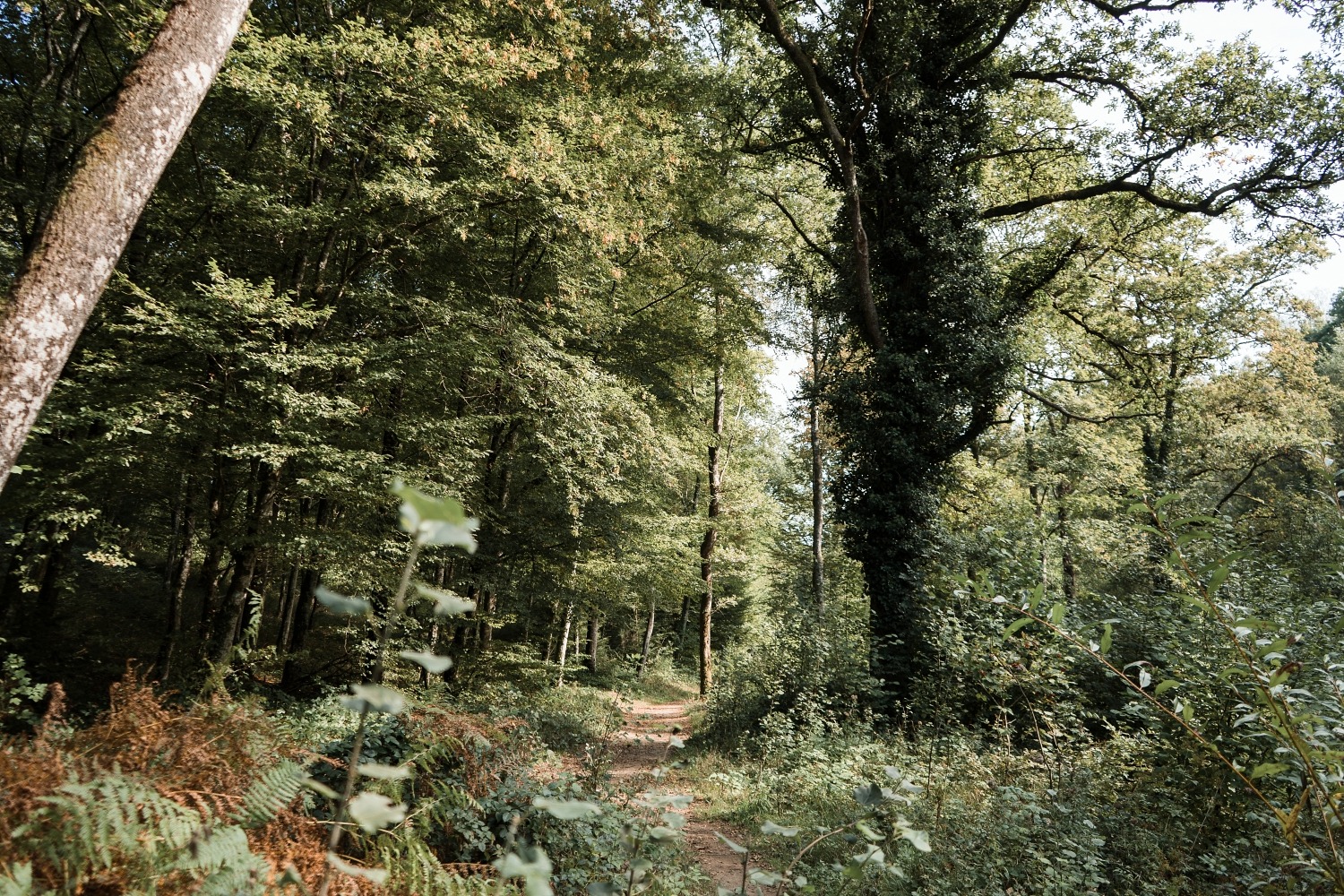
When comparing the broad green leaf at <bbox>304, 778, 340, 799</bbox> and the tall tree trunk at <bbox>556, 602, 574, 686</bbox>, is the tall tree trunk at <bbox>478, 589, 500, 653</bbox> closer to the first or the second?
the tall tree trunk at <bbox>556, 602, 574, 686</bbox>

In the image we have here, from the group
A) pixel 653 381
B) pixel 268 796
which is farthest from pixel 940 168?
pixel 268 796

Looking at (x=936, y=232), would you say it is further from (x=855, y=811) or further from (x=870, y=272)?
(x=855, y=811)

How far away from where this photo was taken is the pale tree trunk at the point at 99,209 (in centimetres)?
298

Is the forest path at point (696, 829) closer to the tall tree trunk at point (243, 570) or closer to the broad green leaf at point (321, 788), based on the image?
the broad green leaf at point (321, 788)

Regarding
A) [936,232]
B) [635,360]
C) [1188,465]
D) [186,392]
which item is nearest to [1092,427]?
[1188,465]

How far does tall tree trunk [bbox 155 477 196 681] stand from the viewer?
30.2ft

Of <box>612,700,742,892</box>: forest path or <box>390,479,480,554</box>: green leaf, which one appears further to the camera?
<box>612,700,742,892</box>: forest path

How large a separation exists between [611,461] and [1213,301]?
1799 cm

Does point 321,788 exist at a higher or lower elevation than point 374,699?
lower

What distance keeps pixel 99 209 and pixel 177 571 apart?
11.2 metres

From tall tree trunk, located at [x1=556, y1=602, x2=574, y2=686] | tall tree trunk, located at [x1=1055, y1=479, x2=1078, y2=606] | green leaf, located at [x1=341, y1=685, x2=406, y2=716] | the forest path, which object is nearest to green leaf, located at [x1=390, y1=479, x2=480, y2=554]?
green leaf, located at [x1=341, y1=685, x2=406, y2=716]

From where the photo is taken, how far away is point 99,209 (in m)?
3.18

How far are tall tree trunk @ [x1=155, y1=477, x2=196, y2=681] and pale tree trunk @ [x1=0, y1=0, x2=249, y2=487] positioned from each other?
6.14 m

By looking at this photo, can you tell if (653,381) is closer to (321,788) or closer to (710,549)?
(710,549)
